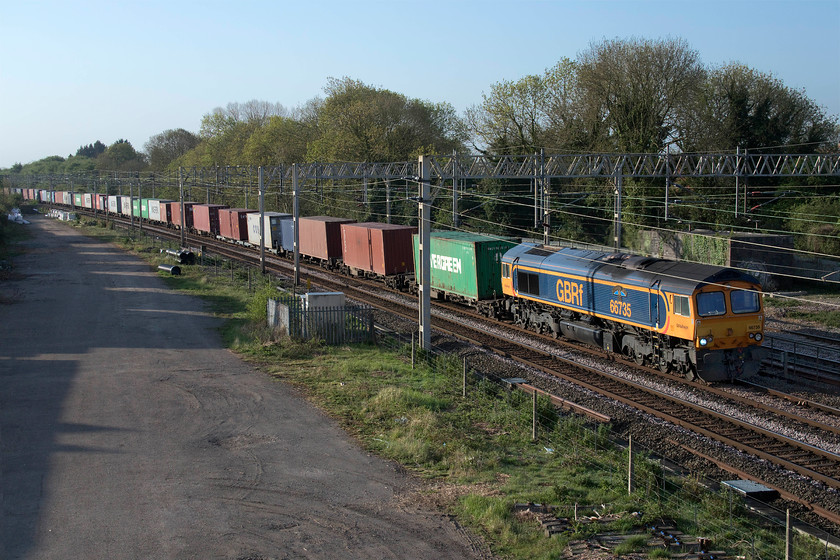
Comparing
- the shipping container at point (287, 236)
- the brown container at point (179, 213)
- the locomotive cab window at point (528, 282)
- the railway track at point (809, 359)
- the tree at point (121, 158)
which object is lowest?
the railway track at point (809, 359)

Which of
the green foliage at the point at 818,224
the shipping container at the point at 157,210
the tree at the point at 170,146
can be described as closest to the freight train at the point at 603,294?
the green foliage at the point at 818,224

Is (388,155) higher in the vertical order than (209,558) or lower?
higher

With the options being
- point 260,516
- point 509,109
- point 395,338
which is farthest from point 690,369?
point 509,109

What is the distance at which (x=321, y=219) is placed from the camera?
44344 millimetres

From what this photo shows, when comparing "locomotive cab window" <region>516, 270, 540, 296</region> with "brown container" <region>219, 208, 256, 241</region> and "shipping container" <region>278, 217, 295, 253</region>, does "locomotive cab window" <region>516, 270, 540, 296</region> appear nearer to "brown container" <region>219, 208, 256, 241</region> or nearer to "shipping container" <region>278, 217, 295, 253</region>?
"shipping container" <region>278, 217, 295, 253</region>

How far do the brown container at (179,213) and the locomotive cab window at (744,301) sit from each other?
203 ft

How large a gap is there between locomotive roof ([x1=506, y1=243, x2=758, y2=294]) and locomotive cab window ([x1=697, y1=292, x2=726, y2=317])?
319 mm

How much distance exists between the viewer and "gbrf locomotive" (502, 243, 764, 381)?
→ 722 inches

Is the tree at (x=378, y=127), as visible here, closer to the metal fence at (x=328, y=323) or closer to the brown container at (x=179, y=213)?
the brown container at (x=179, y=213)

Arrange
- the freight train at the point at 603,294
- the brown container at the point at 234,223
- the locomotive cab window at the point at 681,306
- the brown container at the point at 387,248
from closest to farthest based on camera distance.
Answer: the locomotive cab window at the point at 681,306, the freight train at the point at 603,294, the brown container at the point at 387,248, the brown container at the point at 234,223

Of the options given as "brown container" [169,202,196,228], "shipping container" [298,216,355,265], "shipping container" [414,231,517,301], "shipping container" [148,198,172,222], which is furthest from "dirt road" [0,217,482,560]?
"shipping container" [148,198,172,222]

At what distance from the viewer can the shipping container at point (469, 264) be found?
28125mm

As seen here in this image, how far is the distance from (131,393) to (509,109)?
4502cm

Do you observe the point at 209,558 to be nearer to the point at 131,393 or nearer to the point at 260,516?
the point at 260,516
